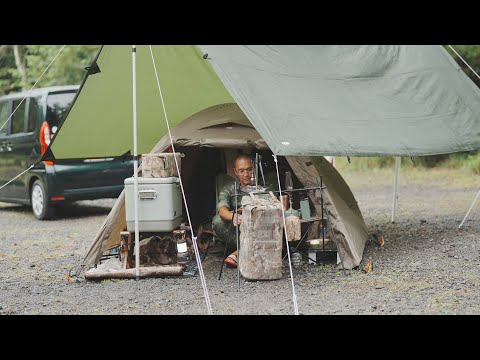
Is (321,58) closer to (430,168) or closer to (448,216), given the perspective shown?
(448,216)

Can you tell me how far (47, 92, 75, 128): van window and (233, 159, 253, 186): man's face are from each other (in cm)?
441

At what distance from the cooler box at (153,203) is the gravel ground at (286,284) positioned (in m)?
0.54

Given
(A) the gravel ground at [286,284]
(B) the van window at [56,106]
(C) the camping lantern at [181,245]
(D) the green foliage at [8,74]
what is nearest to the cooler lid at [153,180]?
(C) the camping lantern at [181,245]

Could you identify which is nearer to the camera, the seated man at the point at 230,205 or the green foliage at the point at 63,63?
the seated man at the point at 230,205

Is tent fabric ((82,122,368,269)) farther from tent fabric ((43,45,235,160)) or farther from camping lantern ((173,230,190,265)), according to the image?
tent fabric ((43,45,235,160))

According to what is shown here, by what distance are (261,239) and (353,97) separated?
6.12 ft

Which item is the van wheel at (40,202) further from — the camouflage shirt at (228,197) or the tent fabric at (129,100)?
the camouflage shirt at (228,197)

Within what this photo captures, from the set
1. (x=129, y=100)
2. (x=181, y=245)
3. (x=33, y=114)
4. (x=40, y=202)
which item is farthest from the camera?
(x=40, y=202)

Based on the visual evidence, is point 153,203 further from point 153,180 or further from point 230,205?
point 230,205

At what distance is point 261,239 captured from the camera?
675 centimetres

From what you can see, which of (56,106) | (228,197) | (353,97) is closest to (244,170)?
(228,197)

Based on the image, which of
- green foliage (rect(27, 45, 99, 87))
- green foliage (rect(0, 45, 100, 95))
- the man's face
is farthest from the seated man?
green foliage (rect(27, 45, 99, 87))

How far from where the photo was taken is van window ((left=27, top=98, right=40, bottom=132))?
1128 cm

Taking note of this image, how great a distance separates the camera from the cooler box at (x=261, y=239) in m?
6.72
